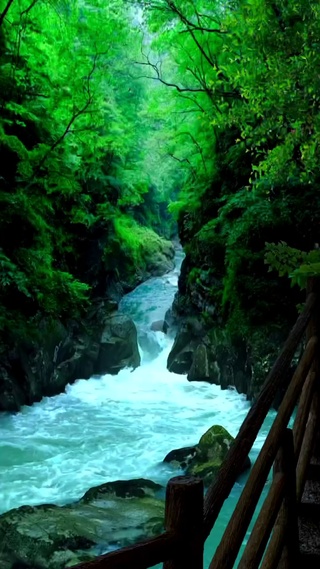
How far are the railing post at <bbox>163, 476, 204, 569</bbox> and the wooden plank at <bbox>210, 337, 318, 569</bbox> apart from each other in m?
0.22

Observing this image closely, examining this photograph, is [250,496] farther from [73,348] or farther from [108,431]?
[73,348]

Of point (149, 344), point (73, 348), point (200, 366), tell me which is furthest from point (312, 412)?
point (149, 344)

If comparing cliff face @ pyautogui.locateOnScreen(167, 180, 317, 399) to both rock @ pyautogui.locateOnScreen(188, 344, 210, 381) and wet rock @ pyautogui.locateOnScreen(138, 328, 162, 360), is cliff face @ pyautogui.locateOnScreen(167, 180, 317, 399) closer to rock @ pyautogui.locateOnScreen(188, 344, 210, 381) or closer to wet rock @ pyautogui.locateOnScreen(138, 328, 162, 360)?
rock @ pyautogui.locateOnScreen(188, 344, 210, 381)

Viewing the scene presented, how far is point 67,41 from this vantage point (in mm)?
12141

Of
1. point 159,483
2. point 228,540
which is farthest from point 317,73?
point 159,483

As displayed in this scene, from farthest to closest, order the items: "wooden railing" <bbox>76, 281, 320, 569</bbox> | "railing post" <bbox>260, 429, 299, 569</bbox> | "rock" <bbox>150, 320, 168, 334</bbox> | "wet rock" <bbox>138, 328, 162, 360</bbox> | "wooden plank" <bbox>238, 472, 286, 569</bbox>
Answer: "rock" <bbox>150, 320, 168, 334</bbox> → "wet rock" <bbox>138, 328, 162, 360</bbox> → "railing post" <bbox>260, 429, 299, 569</bbox> → "wooden plank" <bbox>238, 472, 286, 569</bbox> → "wooden railing" <bbox>76, 281, 320, 569</bbox>

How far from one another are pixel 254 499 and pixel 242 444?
19 centimetres

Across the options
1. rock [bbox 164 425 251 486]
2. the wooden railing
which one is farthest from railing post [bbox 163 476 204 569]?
rock [bbox 164 425 251 486]

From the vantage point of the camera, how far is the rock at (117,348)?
44.9 ft

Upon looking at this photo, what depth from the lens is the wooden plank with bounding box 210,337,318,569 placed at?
1.51 meters

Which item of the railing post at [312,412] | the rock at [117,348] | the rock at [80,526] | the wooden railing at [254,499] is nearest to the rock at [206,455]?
the rock at [80,526]

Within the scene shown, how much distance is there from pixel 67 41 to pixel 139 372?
9.10 metres

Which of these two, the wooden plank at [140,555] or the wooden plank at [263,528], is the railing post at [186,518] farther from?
the wooden plank at [263,528]

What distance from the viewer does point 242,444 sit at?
69.0 inches
